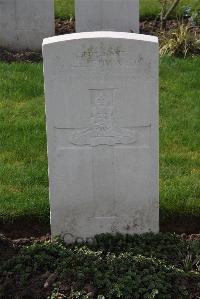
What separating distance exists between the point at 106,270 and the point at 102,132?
862 mm

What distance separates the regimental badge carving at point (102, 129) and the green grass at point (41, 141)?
2.83 ft

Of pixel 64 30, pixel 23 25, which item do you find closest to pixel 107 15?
pixel 64 30

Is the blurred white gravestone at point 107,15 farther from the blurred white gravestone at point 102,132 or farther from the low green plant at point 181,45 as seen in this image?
the blurred white gravestone at point 102,132

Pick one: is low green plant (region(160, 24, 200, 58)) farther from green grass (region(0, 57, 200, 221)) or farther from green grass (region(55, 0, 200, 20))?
green grass (region(55, 0, 200, 20))

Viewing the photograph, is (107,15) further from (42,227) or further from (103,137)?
(103,137)

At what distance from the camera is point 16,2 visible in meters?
9.66

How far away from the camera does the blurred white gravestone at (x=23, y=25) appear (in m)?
9.68

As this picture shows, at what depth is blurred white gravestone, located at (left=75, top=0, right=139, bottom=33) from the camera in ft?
31.4

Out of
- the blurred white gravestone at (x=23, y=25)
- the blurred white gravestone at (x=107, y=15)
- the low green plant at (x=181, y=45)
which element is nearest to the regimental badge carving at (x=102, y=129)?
the low green plant at (x=181, y=45)

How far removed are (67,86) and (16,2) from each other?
5727 millimetres

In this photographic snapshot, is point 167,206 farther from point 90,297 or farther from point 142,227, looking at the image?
point 90,297

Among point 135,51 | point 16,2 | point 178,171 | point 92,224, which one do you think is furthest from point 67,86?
point 16,2

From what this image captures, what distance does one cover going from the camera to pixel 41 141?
20.1ft

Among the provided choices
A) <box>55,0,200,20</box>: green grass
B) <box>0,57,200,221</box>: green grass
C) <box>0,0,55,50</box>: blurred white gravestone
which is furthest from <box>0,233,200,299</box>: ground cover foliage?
<box>55,0,200,20</box>: green grass
